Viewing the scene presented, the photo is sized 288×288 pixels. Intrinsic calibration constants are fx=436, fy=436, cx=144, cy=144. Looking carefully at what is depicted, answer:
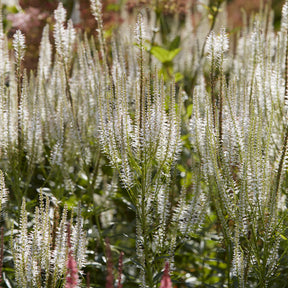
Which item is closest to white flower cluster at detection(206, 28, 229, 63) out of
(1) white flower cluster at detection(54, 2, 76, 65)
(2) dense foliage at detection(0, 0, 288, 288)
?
(2) dense foliage at detection(0, 0, 288, 288)

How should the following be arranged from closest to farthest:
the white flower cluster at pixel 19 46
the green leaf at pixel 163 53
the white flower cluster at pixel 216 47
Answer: the white flower cluster at pixel 216 47
the white flower cluster at pixel 19 46
the green leaf at pixel 163 53

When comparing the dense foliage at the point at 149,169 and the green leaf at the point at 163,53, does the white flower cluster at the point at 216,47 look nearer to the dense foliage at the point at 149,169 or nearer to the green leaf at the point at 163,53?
the dense foliage at the point at 149,169

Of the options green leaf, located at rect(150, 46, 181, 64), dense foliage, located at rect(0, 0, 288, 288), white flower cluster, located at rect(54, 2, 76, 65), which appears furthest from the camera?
green leaf, located at rect(150, 46, 181, 64)

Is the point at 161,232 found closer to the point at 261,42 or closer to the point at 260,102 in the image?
the point at 260,102

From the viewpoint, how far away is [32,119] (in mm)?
2289

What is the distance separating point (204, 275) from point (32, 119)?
143cm

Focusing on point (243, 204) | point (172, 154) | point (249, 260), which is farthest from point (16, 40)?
point (249, 260)

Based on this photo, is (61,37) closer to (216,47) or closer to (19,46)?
(19,46)

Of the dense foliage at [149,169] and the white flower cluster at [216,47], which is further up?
the white flower cluster at [216,47]

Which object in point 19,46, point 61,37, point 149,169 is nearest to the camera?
point 149,169

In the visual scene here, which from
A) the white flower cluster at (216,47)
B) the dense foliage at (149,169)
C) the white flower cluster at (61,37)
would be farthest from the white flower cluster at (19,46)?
the white flower cluster at (216,47)

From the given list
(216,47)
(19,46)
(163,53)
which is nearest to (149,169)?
(216,47)

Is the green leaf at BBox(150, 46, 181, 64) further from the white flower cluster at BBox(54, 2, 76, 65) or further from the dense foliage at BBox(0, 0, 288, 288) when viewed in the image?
the white flower cluster at BBox(54, 2, 76, 65)

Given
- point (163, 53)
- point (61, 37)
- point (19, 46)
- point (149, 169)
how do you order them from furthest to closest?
point (163, 53), point (61, 37), point (19, 46), point (149, 169)
